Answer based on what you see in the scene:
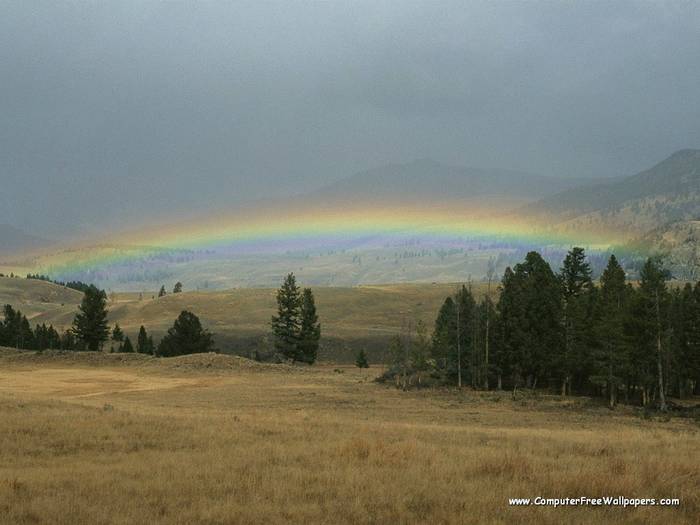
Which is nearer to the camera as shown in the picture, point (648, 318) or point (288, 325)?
point (648, 318)

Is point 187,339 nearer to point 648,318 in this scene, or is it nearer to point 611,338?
point 611,338

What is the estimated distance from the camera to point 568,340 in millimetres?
61688

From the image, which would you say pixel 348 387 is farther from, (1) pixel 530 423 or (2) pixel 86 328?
(2) pixel 86 328

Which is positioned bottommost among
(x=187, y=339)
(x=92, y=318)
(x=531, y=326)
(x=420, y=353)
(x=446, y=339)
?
(x=420, y=353)

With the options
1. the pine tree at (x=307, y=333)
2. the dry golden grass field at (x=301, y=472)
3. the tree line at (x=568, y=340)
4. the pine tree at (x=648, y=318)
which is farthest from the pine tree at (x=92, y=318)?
the pine tree at (x=648, y=318)

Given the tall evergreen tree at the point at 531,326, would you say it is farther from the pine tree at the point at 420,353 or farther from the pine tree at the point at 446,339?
the pine tree at the point at 420,353

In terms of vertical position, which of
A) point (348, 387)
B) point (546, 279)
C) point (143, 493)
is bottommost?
point (348, 387)

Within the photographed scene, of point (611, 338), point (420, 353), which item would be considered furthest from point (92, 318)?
point (611, 338)

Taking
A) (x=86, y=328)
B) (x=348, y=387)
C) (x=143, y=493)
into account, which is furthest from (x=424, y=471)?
(x=86, y=328)

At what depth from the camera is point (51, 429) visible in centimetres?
2053

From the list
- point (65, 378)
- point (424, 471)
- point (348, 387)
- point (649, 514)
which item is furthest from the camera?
point (65, 378)

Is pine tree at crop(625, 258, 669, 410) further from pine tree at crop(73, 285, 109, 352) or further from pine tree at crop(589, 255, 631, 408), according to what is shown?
pine tree at crop(73, 285, 109, 352)

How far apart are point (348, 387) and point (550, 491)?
49.8 meters

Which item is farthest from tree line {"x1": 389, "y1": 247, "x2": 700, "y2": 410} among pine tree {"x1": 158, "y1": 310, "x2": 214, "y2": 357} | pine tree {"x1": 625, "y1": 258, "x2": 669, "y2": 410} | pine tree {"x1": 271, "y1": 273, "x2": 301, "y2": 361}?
pine tree {"x1": 158, "y1": 310, "x2": 214, "y2": 357}
